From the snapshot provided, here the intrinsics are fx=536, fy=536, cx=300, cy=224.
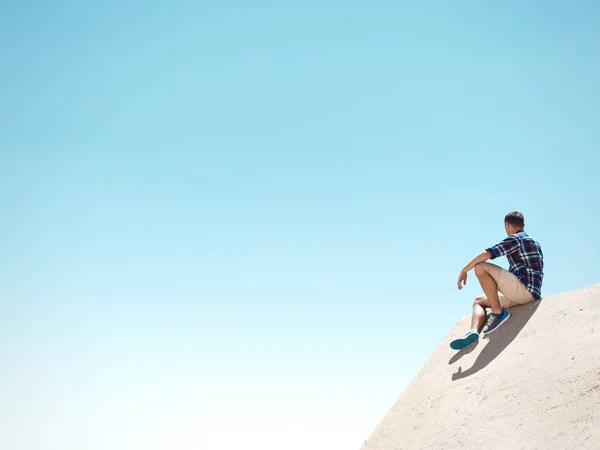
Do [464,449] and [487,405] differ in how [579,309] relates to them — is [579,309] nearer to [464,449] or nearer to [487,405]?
[487,405]

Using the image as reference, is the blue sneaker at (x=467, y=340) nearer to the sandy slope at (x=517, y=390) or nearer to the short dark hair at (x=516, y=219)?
the sandy slope at (x=517, y=390)

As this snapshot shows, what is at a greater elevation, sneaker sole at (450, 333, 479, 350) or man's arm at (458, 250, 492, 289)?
man's arm at (458, 250, 492, 289)

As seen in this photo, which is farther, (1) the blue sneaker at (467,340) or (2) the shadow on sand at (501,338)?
(1) the blue sneaker at (467,340)

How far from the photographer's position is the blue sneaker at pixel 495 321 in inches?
283

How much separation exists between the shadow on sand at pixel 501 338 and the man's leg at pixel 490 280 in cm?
24

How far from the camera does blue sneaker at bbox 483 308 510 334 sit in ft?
23.6

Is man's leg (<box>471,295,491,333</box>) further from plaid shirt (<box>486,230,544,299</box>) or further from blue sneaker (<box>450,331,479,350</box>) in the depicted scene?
plaid shirt (<box>486,230,544,299</box>)

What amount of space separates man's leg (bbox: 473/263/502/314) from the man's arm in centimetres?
8

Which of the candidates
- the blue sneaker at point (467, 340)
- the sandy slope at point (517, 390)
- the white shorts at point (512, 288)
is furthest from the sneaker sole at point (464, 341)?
the white shorts at point (512, 288)

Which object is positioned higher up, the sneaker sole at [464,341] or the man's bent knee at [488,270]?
the man's bent knee at [488,270]

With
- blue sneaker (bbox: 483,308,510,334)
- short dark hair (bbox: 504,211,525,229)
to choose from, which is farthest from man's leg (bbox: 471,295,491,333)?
short dark hair (bbox: 504,211,525,229)

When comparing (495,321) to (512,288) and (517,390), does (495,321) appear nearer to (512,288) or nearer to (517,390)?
(512,288)

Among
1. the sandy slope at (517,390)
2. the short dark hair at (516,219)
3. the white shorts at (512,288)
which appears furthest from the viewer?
the short dark hair at (516,219)

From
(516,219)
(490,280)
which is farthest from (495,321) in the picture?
(516,219)
